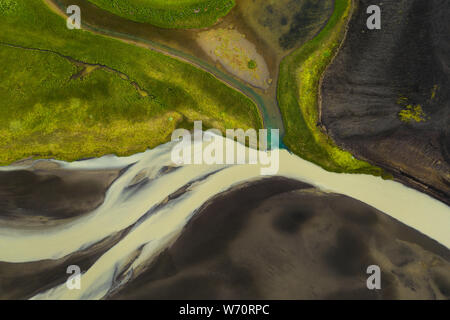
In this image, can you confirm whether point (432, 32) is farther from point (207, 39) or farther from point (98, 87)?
point (98, 87)

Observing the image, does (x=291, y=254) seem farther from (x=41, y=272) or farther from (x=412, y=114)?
(x=41, y=272)

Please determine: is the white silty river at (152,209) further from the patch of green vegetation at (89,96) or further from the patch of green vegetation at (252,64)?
the patch of green vegetation at (252,64)

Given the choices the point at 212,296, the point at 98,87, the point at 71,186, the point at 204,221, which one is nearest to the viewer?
the point at 212,296

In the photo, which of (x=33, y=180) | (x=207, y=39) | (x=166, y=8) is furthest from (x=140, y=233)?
(x=166, y=8)

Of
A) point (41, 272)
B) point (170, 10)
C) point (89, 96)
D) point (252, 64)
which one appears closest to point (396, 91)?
point (252, 64)

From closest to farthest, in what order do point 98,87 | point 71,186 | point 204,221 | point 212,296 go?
point 212,296 → point 204,221 → point 71,186 → point 98,87
